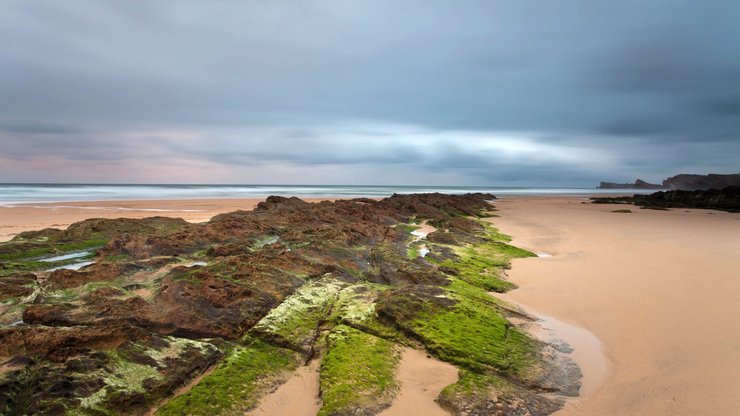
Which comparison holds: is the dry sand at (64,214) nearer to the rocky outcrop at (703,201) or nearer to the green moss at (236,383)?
the green moss at (236,383)

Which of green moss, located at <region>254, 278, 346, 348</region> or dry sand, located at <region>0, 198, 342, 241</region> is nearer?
green moss, located at <region>254, 278, 346, 348</region>

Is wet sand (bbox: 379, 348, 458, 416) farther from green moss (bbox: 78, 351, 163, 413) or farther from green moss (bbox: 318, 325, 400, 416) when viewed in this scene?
green moss (bbox: 78, 351, 163, 413)

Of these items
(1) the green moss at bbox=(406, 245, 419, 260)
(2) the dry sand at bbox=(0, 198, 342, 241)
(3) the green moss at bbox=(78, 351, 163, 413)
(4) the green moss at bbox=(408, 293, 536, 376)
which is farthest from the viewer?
(2) the dry sand at bbox=(0, 198, 342, 241)

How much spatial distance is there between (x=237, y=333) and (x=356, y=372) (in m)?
1.42

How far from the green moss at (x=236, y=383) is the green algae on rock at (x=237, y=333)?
0.01 meters

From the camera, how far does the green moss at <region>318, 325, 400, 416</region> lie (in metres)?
3.38

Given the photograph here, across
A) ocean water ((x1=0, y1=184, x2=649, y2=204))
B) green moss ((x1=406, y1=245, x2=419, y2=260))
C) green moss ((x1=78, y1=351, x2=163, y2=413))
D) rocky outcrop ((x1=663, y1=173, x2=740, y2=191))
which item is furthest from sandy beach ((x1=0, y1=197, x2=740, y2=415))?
rocky outcrop ((x1=663, y1=173, x2=740, y2=191))

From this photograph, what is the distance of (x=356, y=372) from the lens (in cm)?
373

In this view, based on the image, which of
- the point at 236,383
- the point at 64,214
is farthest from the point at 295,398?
the point at 64,214

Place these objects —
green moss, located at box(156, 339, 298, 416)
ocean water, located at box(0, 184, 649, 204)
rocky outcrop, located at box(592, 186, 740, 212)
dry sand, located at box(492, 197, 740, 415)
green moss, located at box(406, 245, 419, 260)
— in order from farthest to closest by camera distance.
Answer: ocean water, located at box(0, 184, 649, 204) < rocky outcrop, located at box(592, 186, 740, 212) < green moss, located at box(406, 245, 419, 260) < dry sand, located at box(492, 197, 740, 415) < green moss, located at box(156, 339, 298, 416)

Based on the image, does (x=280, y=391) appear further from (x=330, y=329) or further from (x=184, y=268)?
(x=184, y=268)

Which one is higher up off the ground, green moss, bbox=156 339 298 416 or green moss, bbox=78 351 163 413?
green moss, bbox=78 351 163 413

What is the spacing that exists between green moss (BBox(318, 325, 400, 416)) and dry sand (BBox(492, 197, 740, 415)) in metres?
1.71

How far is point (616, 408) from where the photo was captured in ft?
12.2
